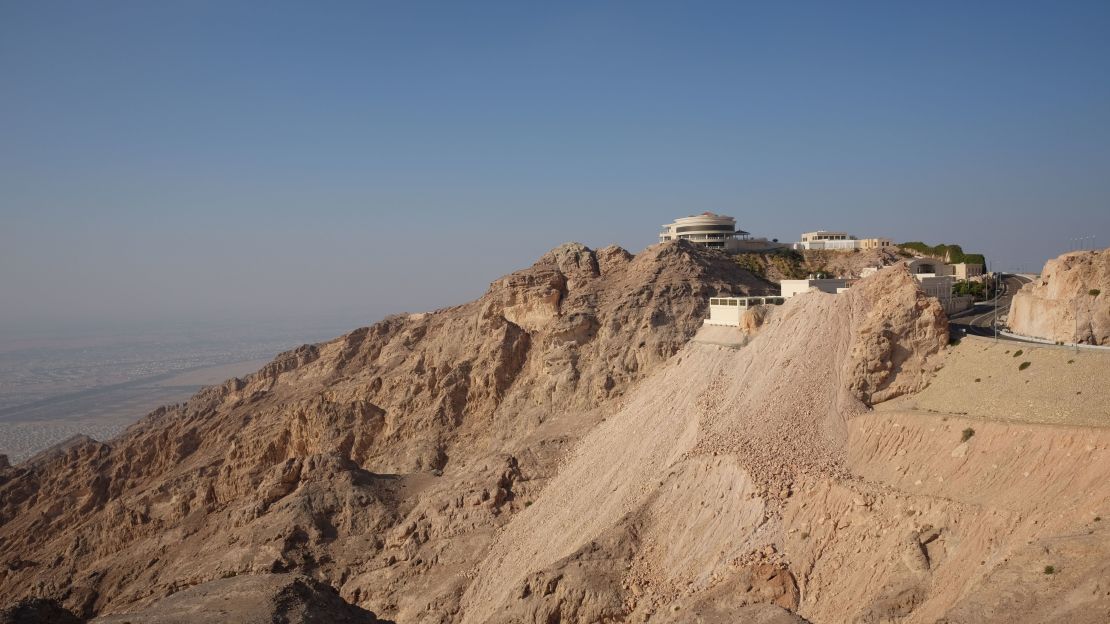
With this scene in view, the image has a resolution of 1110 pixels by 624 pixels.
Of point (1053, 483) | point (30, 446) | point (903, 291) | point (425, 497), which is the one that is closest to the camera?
point (1053, 483)

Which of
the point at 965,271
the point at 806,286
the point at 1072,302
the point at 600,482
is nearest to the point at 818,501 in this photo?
the point at 600,482

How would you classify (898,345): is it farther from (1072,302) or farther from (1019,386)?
(1072,302)

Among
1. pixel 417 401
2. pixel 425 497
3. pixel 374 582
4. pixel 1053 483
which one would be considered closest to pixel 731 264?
pixel 417 401

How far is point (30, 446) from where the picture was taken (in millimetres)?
128875

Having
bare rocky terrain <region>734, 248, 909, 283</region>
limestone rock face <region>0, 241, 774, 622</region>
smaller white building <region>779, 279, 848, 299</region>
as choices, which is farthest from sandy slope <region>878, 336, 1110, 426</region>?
bare rocky terrain <region>734, 248, 909, 283</region>

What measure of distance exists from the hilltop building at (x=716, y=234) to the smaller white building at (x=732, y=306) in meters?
26.0

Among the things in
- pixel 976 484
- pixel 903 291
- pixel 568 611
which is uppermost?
pixel 903 291

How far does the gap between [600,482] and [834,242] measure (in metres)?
41.7

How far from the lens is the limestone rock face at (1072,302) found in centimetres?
3375

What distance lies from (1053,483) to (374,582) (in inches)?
1096

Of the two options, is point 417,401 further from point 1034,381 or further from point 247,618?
point 1034,381

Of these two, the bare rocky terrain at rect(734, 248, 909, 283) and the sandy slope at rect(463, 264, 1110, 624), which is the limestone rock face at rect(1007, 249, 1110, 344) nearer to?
the sandy slope at rect(463, 264, 1110, 624)

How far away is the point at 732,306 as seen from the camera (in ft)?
148

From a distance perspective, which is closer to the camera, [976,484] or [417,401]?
[976,484]
